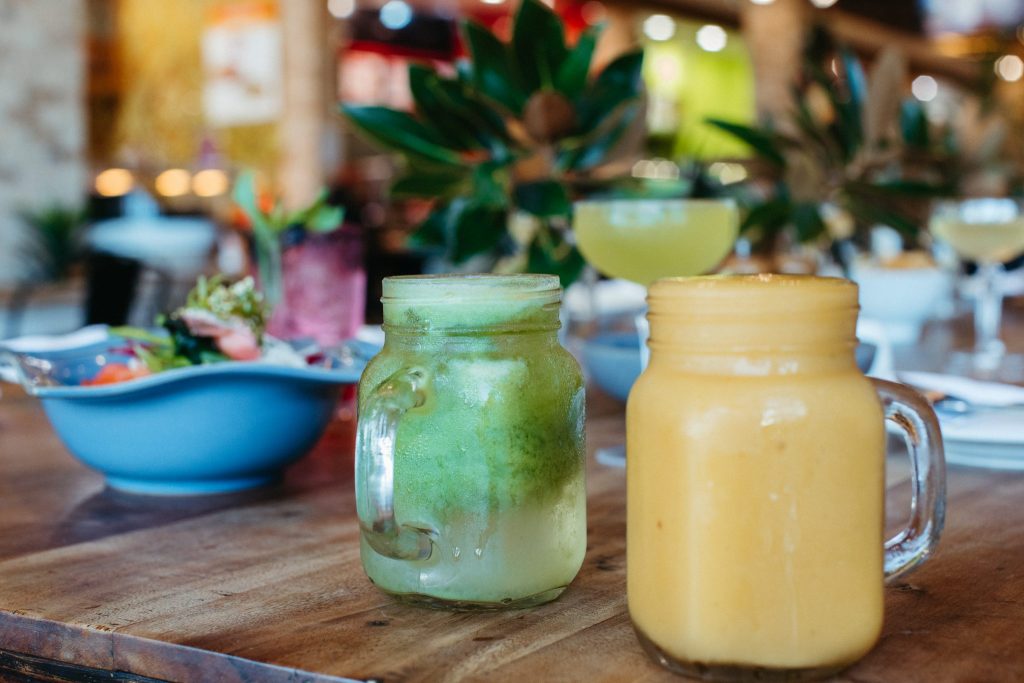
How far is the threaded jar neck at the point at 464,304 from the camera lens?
615mm

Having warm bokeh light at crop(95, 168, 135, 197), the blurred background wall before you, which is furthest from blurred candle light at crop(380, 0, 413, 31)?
the blurred background wall

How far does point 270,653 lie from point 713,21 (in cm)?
906

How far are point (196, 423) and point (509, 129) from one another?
0.65 meters

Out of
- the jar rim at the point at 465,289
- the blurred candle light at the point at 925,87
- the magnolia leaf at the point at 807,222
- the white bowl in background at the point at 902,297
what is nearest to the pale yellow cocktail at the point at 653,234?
the jar rim at the point at 465,289

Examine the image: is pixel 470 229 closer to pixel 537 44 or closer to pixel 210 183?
pixel 537 44

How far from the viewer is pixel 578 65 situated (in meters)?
1.34

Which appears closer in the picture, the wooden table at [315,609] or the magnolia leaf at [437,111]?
the wooden table at [315,609]

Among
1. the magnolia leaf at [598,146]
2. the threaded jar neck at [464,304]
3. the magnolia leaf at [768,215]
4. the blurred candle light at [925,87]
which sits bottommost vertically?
the magnolia leaf at [768,215]

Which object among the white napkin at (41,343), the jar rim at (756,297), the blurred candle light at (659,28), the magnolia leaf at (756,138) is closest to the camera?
the jar rim at (756,297)

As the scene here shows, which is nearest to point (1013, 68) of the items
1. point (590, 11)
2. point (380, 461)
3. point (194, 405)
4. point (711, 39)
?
point (711, 39)

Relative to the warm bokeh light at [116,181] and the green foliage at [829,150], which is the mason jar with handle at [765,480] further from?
the warm bokeh light at [116,181]

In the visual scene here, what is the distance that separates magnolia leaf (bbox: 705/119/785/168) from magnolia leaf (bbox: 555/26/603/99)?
0.40m

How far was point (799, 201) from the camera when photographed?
2.24 meters

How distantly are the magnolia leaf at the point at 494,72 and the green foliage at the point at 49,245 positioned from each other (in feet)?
17.9
